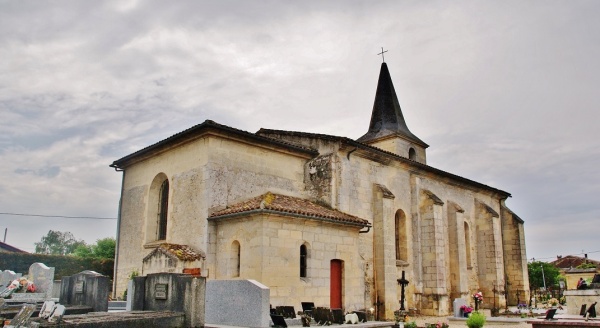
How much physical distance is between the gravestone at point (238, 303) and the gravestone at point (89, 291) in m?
2.33

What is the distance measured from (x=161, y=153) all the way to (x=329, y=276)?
821 cm

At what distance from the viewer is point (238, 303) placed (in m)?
11.2

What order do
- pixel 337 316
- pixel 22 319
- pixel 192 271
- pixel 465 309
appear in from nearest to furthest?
pixel 22 319 < pixel 337 316 < pixel 192 271 < pixel 465 309

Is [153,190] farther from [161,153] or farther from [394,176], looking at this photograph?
[394,176]

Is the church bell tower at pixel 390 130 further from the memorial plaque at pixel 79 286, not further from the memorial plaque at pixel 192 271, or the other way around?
the memorial plaque at pixel 79 286

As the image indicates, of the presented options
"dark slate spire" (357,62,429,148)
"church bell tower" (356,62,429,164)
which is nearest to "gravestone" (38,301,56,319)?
"church bell tower" (356,62,429,164)

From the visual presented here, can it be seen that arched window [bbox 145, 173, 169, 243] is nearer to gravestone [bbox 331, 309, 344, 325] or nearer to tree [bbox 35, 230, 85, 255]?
gravestone [bbox 331, 309, 344, 325]

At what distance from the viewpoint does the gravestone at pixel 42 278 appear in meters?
15.8

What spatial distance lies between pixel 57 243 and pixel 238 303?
3014 inches

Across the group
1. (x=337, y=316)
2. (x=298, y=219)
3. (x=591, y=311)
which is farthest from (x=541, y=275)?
(x=337, y=316)

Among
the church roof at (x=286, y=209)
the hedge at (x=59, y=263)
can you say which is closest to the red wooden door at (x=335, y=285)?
the church roof at (x=286, y=209)

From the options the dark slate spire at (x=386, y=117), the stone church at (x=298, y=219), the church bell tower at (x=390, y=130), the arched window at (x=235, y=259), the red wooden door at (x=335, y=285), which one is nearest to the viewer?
the stone church at (x=298, y=219)

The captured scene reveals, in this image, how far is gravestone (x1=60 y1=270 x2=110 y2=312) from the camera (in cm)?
1095

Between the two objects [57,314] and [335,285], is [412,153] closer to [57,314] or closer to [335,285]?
[335,285]
